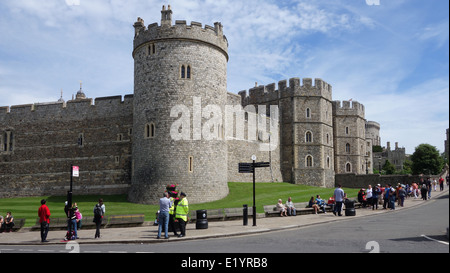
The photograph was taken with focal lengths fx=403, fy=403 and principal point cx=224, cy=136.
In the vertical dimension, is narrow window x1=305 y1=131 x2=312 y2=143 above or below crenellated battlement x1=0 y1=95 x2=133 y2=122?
below

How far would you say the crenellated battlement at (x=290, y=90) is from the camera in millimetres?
43312

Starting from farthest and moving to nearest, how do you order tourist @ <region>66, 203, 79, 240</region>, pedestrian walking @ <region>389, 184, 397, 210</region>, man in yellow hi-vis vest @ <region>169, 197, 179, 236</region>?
1. pedestrian walking @ <region>389, 184, 397, 210</region>
2. man in yellow hi-vis vest @ <region>169, 197, 179, 236</region>
3. tourist @ <region>66, 203, 79, 240</region>

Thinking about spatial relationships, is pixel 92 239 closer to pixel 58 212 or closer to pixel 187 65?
pixel 58 212

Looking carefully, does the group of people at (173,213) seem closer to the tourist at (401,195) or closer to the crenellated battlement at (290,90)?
the tourist at (401,195)

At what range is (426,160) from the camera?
2591 inches

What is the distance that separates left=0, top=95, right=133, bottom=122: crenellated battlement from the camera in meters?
34.5

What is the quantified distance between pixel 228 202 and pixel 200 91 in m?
7.89

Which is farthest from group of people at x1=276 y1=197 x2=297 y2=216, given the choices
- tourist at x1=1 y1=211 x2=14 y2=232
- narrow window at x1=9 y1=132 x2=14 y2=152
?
narrow window at x1=9 y1=132 x2=14 y2=152

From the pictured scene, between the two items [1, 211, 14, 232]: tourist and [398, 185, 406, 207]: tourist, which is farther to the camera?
[398, 185, 406, 207]: tourist

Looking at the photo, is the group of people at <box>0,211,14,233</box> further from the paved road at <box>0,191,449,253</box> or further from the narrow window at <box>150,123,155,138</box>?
the narrow window at <box>150,123,155,138</box>

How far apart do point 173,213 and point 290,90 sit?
31094 millimetres

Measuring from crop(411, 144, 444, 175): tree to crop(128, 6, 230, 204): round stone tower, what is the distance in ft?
162

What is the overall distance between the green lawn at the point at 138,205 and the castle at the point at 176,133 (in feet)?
4.33

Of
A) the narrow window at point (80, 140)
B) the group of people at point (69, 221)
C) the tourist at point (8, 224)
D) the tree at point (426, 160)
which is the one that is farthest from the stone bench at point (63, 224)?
the tree at point (426, 160)
